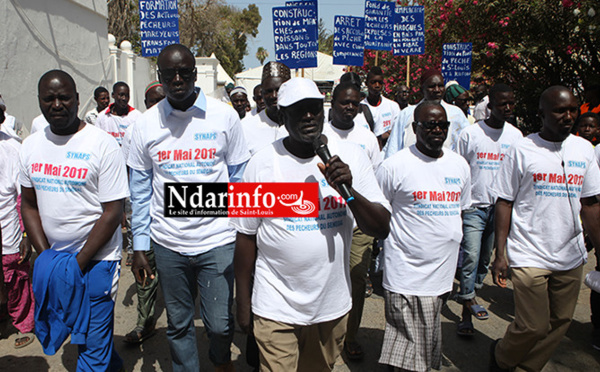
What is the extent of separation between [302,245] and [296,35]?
23.2ft

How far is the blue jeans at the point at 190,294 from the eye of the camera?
3.22 m

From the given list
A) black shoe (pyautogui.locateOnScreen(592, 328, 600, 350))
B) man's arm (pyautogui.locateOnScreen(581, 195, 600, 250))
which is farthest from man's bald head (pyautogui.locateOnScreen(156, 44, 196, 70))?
black shoe (pyautogui.locateOnScreen(592, 328, 600, 350))

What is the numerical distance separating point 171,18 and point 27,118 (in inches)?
165

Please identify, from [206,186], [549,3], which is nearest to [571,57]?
[549,3]

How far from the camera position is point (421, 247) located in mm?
3369

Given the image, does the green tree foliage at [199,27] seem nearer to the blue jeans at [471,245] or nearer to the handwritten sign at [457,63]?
the handwritten sign at [457,63]

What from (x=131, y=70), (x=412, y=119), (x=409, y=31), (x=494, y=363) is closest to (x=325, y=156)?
(x=494, y=363)

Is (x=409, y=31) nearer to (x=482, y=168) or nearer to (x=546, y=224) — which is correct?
(x=482, y=168)

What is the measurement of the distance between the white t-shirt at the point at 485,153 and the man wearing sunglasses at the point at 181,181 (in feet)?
8.91

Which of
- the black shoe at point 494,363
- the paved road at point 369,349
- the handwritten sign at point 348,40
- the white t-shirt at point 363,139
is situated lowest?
the paved road at point 369,349

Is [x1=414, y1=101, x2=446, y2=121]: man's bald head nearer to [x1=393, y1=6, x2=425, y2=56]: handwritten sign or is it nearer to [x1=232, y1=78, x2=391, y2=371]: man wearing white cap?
[x1=232, y1=78, x2=391, y2=371]: man wearing white cap

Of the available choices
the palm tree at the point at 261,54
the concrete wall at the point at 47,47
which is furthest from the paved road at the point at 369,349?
the palm tree at the point at 261,54

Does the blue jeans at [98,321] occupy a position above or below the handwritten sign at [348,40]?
below

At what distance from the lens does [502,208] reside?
3627 millimetres
